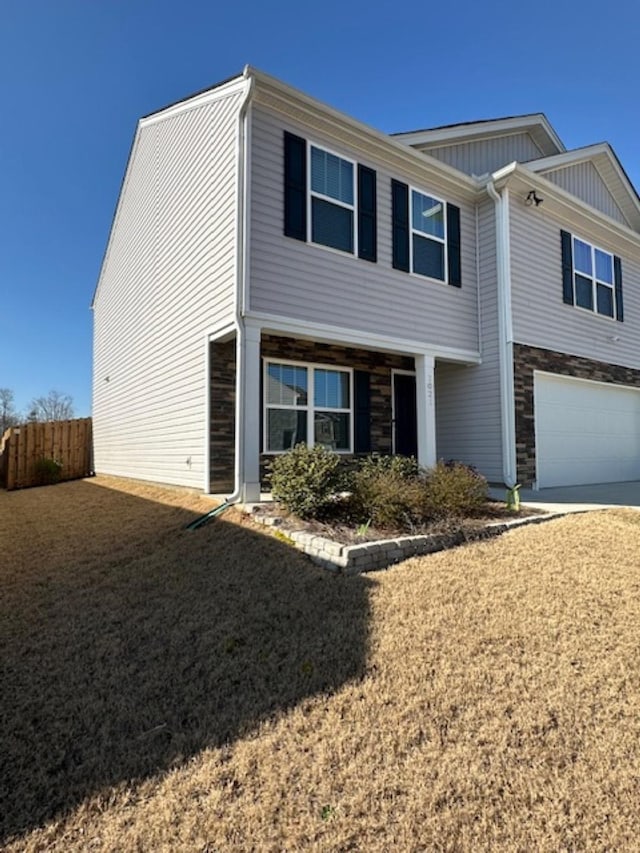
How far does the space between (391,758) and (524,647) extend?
1331mm

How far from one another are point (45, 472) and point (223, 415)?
9115 mm

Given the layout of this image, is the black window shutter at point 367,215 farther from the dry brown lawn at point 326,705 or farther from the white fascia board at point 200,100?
the dry brown lawn at point 326,705

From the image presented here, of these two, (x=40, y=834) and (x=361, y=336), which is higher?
(x=361, y=336)

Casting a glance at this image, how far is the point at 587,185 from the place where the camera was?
1152 cm

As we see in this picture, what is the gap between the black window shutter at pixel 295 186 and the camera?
7.02 meters

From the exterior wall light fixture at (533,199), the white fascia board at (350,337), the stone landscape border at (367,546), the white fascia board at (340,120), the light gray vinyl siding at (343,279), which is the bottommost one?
the stone landscape border at (367,546)

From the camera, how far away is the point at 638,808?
203 cm

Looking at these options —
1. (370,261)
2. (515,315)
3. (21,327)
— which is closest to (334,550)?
(370,261)

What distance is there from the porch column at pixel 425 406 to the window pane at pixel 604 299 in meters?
5.36

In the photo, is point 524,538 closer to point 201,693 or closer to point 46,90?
point 201,693

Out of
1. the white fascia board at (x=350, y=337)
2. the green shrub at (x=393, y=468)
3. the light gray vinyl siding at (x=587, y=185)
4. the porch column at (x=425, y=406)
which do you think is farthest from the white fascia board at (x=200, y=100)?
the light gray vinyl siding at (x=587, y=185)

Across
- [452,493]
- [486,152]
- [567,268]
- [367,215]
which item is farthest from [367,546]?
[486,152]

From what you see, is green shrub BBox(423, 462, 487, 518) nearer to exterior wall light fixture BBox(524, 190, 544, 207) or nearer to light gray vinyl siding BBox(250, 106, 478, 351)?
light gray vinyl siding BBox(250, 106, 478, 351)

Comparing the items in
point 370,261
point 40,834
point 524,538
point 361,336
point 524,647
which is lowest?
point 40,834
